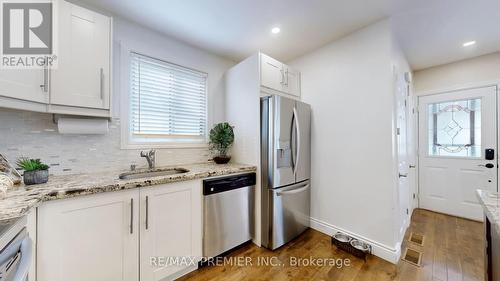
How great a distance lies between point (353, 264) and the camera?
1.90 meters

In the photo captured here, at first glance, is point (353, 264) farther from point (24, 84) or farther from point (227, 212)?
point (24, 84)

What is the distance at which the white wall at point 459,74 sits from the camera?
274 cm

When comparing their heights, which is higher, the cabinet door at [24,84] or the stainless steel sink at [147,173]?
the cabinet door at [24,84]

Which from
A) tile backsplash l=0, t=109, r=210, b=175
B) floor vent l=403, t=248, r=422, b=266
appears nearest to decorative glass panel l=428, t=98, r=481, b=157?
floor vent l=403, t=248, r=422, b=266

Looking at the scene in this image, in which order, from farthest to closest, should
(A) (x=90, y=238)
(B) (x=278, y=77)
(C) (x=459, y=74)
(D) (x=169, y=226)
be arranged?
(C) (x=459, y=74), (B) (x=278, y=77), (D) (x=169, y=226), (A) (x=90, y=238)

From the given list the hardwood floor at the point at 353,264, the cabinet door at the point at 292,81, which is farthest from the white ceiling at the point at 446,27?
the hardwood floor at the point at 353,264

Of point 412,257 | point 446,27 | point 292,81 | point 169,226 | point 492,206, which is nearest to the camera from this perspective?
point 492,206

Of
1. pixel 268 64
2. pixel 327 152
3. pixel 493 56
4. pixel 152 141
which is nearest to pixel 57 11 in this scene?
pixel 152 141

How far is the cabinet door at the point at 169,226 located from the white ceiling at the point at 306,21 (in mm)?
1713

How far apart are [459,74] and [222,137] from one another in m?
3.83

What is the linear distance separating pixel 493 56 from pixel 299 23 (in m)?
3.02

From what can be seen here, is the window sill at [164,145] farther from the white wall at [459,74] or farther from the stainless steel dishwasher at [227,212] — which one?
the white wall at [459,74]

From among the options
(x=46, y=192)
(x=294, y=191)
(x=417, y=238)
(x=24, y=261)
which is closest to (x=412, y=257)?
(x=417, y=238)

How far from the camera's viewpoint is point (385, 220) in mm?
2008
